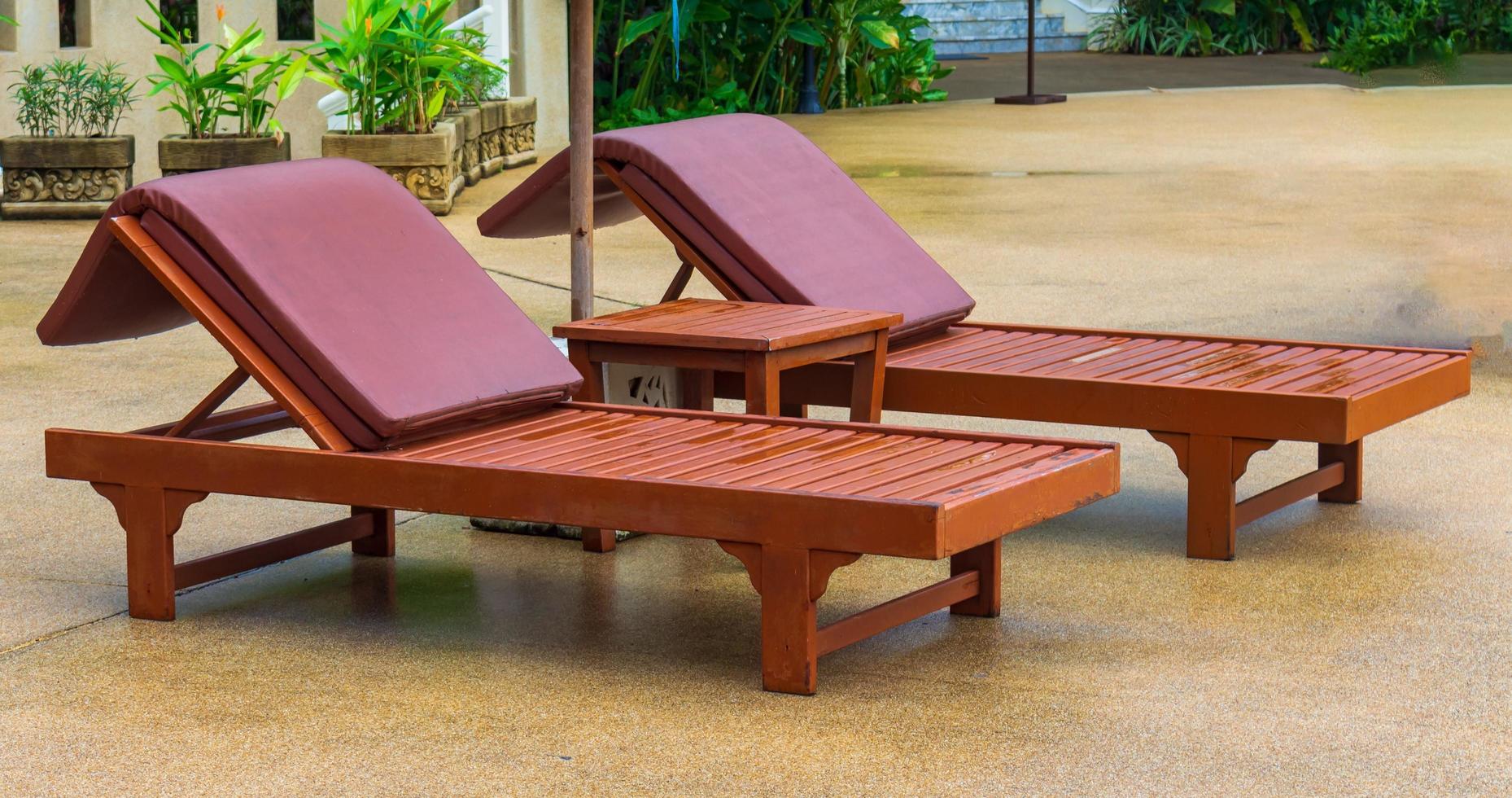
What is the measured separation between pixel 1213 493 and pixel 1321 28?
13961mm

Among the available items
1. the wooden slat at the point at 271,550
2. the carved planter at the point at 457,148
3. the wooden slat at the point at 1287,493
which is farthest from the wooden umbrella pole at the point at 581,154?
the carved planter at the point at 457,148

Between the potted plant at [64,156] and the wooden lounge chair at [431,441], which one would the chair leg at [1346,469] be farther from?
the potted plant at [64,156]

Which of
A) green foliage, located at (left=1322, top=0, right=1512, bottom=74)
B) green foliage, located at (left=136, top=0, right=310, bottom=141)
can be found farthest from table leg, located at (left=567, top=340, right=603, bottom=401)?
green foliage, located at (left=136, top=0, right=310, bottom=141)

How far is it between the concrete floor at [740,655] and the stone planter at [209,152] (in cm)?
359

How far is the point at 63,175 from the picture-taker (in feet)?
35.8

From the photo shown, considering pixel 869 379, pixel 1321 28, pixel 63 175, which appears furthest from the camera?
pixel 1321 28

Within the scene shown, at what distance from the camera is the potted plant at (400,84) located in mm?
10211

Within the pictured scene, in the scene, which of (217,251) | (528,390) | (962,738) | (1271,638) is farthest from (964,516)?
(217,251)

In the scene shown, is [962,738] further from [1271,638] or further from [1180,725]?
[1271,638]

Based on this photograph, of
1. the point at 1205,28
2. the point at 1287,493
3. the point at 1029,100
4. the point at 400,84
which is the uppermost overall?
the point at 1205,28

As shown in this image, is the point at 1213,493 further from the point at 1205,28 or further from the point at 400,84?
the point at 1205,28

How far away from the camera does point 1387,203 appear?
426 inches

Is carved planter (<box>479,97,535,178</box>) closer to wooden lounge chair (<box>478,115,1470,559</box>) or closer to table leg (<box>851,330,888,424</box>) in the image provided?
wooden lounge chair (<box>478,115,1470,559</box>)

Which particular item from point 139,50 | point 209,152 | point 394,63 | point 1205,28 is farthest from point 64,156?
point 1205,28
